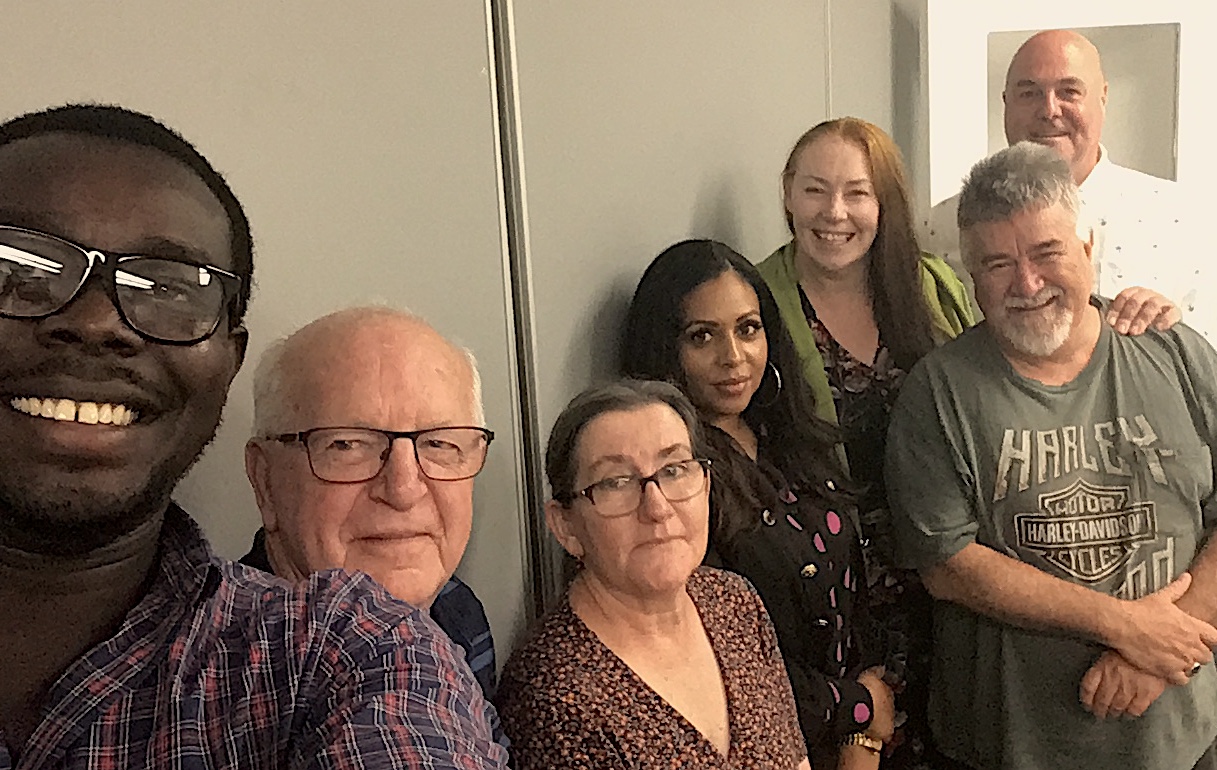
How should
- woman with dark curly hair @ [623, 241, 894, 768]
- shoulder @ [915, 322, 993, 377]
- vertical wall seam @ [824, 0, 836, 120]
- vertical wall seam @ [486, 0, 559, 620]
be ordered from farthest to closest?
vertical wall seam @ [824, 0, 836, 120]
shoulder @ [915, 322, 993, 377]
woman with dark curly hair @ [623, 241, 894, 768]
vertical wall seam @ [486, 0, 559, 620]

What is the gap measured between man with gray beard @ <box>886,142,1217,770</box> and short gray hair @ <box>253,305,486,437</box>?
2.73ft

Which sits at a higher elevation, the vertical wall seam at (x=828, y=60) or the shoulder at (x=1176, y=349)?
the vertical wall seam at (x=828, y=60)

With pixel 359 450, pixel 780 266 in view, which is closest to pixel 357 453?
pixel 359 450

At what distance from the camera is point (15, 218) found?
0.66 m

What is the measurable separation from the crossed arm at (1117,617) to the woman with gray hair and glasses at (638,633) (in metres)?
0.38

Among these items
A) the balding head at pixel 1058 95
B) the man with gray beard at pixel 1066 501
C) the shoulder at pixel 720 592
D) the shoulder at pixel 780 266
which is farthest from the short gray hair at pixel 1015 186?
the shoulder at pixel 720 592

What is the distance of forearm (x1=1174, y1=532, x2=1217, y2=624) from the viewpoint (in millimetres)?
1458

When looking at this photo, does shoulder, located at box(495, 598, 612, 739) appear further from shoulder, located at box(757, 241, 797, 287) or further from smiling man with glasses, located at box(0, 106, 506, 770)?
shoulder, located at box(757, 241, 797, 287)

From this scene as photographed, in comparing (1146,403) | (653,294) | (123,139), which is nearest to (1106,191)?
(1146,403)

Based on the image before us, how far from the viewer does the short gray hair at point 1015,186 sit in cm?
145

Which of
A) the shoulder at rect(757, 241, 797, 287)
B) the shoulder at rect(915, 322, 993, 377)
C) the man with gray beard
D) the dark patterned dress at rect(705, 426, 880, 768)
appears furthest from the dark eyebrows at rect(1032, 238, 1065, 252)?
the dark patterned dress at rect(705, 426, 880, 768)

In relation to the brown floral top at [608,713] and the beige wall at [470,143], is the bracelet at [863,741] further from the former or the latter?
the beige wall at [470,143]

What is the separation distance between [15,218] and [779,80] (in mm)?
1317

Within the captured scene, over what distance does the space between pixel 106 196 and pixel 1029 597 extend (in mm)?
1229
